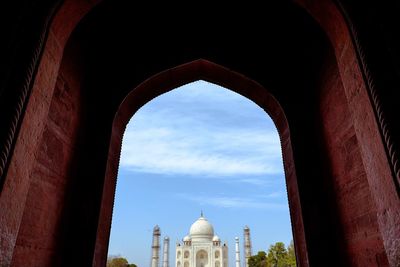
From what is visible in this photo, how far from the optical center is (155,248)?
121 feet

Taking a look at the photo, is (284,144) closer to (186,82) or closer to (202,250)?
(186,82)

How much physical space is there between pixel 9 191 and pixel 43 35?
4.03 ft

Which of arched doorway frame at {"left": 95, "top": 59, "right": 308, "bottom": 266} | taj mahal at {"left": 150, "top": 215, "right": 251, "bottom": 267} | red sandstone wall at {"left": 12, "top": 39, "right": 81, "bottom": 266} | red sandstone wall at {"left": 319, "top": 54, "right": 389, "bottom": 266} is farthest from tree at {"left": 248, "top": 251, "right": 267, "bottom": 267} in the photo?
red sandstone wall at {"left": 12, "top": 39, "right": 81, "bottom": 266}

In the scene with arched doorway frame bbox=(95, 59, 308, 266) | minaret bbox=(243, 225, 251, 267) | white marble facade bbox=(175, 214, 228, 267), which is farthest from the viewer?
minaret bbox=(243, 225, 251, 267)

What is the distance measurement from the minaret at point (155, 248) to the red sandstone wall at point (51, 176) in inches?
1420

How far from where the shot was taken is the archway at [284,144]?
80.8 inches

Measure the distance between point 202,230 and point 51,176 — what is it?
3541cm

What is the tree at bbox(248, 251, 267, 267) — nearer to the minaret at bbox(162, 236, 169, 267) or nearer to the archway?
the minaret at bbox(162, 236, 169, 267)

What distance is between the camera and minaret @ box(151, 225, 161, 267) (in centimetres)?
3612

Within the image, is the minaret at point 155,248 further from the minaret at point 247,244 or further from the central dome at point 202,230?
the minaret at point 247,244

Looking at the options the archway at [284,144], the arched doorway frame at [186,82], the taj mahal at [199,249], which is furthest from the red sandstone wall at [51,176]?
the taj mahal at [199,249]

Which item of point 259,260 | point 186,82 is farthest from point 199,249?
point 186,82

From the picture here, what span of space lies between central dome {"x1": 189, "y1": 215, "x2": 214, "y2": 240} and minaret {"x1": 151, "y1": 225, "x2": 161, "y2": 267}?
4182 millimetres

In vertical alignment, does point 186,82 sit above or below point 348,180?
above
